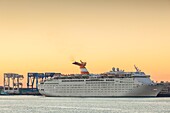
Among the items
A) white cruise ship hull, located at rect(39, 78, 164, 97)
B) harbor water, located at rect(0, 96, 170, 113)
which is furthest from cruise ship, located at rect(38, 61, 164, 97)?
harbor water, located at rect(0, 96, 170, 113)

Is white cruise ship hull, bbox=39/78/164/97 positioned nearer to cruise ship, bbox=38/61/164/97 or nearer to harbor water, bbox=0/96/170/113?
cruise ship, bbox=38/61/164/97

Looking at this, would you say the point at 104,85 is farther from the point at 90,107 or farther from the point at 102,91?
the point at 90,107

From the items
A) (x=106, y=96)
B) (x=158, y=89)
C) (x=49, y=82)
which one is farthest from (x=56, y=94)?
(x=158, y=89)

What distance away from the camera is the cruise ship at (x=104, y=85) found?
180 m

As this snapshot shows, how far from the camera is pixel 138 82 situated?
180m

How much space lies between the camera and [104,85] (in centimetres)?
18425

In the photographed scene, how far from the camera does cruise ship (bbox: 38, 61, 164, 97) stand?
18050 cm

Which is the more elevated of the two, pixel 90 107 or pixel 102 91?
pixel 102 91

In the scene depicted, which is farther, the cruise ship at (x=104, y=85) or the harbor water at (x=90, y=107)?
the cruise ship at (x=104, y=85)

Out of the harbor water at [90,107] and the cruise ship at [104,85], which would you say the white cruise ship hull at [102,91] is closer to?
the cruise ship at [104,85]

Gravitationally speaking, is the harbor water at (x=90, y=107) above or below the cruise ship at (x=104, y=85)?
below

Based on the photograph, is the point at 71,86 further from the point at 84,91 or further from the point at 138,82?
the point at 138,82

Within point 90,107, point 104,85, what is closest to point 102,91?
point 104,85

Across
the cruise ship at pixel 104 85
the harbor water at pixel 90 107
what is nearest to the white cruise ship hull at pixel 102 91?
the cruise ship at pixel 104 85
